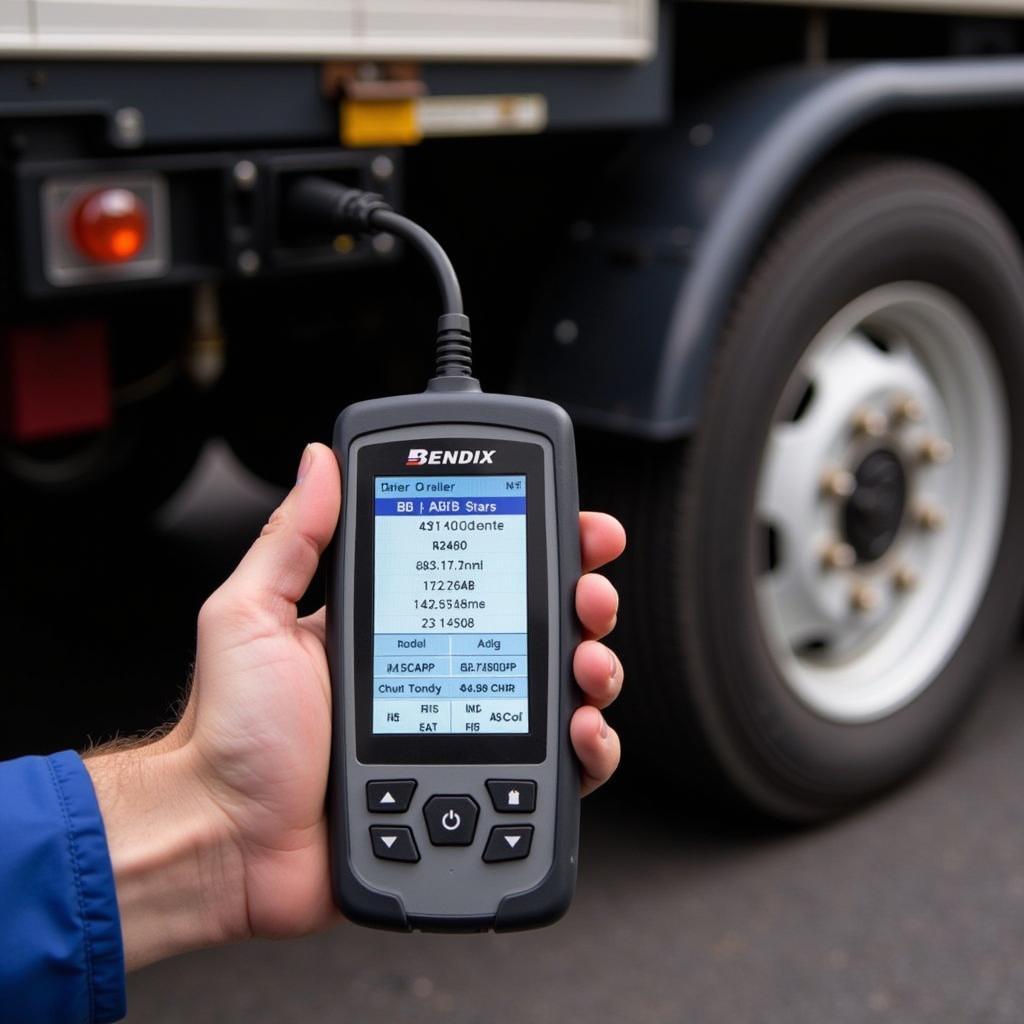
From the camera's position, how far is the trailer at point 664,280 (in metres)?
1.51

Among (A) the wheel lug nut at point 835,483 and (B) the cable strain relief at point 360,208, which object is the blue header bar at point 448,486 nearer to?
(B) the cable strain relief at point 360,208

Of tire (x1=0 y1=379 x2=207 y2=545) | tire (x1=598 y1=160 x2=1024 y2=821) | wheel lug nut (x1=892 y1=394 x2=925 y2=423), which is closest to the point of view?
tire (x1=598 y1=160 x2=1024 y2=821)

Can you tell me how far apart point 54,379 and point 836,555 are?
43.6 inches

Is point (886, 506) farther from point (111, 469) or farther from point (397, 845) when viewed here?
point (111, 469)

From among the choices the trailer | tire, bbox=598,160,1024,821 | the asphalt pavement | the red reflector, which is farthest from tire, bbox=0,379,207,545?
tire, bbox=598,160,1024,821

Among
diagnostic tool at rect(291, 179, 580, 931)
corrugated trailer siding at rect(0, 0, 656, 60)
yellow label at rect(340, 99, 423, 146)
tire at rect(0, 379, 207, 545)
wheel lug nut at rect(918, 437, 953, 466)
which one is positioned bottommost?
tire at rect(0, 379, 207, 545)

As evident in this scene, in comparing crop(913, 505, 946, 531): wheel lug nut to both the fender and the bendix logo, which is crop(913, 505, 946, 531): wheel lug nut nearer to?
the fender

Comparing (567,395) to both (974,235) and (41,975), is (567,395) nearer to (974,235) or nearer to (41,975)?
(974,235)

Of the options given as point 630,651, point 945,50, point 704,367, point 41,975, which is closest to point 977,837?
point 630,651

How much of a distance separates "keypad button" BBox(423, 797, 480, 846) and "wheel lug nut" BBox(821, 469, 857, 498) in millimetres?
1191

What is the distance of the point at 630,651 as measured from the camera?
201 centimetres

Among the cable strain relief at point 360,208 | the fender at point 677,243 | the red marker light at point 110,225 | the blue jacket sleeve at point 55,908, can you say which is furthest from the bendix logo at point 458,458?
the fender at point 677,243

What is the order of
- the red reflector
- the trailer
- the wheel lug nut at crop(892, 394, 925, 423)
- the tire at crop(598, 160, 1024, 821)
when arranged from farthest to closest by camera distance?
the wheel lug nut at crop(892, 394, 925, 423) → the tire at crop(598, 160, 1024, 821) → the red reflector → the trailer

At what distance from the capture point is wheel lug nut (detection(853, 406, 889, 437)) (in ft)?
7.17
